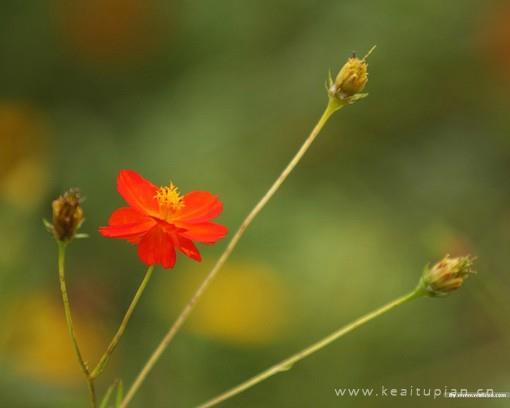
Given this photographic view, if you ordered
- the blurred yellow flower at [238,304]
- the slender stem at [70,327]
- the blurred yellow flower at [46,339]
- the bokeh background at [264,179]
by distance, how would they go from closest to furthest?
the slender stem at [70,327] → the blurred yellow flower at [46,339] → the bokeh background at [264,179] → the blurred yellow flower at [238,304]

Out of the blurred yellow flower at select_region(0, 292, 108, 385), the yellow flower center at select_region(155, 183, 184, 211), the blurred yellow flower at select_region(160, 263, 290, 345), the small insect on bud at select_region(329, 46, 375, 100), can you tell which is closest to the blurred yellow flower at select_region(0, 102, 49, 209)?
the blurred yellow flower at select_region(0, 292, 108, 385)

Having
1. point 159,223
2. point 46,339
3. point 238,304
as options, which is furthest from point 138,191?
point 238,304

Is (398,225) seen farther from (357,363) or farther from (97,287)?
(97,287)

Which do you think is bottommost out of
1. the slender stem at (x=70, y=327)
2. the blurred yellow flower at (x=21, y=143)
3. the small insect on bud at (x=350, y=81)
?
the slender stem at (x=70, y=327)

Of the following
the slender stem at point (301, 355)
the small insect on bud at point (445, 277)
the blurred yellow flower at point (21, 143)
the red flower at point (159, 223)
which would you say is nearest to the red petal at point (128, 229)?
the red flower at point (159, 223)

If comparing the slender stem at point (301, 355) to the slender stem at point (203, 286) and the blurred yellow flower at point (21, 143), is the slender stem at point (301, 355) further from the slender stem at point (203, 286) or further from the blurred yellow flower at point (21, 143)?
the blurred yellow flower at point (21, 143)

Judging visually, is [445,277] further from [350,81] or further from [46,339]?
[46,339]
